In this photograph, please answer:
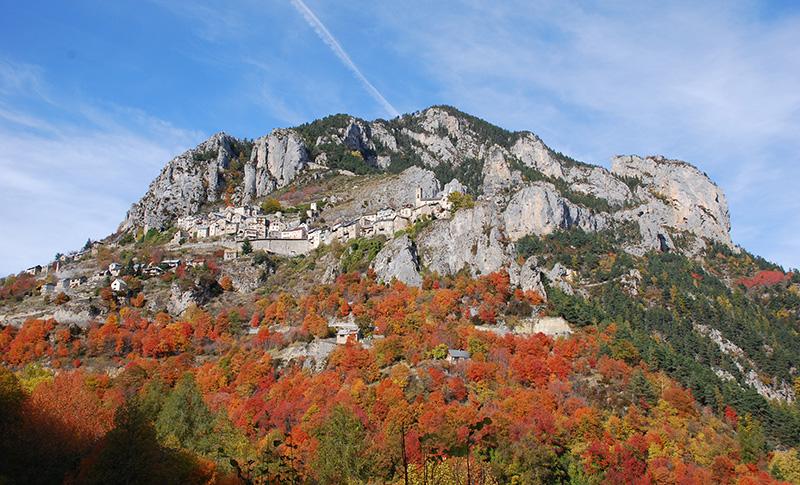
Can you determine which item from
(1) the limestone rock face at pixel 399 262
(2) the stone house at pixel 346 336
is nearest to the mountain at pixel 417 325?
(1) the limestone rock face at pixel 399 262

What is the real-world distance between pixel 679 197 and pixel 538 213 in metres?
53.3

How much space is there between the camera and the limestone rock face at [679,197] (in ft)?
465

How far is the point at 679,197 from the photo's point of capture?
153m

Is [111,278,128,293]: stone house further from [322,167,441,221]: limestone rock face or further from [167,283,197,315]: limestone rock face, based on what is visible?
[322,167,441,221]: limestone rock face

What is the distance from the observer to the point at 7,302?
86375 millimetres

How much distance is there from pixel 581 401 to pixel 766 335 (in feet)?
171

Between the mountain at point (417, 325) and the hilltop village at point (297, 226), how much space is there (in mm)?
478

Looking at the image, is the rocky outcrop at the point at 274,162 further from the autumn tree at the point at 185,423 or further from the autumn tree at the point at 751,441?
the autumn tree at the point at 751,441

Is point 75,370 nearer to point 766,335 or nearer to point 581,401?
point 581,401

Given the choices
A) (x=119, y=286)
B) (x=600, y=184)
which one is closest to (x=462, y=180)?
(x=600, y=184)

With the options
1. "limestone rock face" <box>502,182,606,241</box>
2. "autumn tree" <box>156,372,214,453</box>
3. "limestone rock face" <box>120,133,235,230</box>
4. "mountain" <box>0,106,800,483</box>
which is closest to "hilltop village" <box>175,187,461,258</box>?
"mountain" <box>0,106,800,483</box>

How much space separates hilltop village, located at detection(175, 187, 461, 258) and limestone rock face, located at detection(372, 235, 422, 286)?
11.2m

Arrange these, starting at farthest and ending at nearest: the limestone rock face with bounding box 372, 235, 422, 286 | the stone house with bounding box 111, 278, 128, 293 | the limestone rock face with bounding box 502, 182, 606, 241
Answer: the limestone rock face with bounding box 502, 182, 606, 241 → the stone house with bounding box 111, 278, 128, 293 → the limestone rock face with bounding box 372, 235, 422, 286

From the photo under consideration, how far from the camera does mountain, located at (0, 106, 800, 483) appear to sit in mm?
48062
